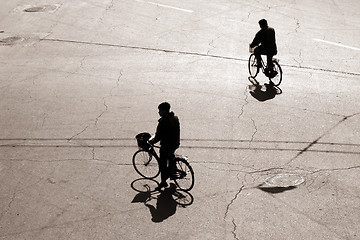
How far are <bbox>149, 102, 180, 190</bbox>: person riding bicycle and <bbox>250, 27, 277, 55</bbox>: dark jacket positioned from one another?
494 centimetres

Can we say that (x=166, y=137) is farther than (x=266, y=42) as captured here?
No

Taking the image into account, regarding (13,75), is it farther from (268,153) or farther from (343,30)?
(343,30)

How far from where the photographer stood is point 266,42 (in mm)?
13094

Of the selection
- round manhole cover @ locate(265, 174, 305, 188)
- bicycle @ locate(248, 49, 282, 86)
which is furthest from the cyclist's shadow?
bicycle @ locate(248, 49, 282, 86)

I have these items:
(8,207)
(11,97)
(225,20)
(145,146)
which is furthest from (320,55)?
(8,207)

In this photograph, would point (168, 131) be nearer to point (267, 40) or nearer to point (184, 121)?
point (184, 121)

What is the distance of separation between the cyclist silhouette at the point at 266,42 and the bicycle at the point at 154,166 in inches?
190

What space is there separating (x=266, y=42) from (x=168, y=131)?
17.4 feet

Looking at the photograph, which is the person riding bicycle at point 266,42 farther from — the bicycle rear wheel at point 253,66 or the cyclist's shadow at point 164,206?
the cyclist's shadow at point 164,206

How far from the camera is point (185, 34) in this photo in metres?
17.4

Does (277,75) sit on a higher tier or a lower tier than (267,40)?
lower

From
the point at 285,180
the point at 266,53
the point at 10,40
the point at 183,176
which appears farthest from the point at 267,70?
the point at 10,40

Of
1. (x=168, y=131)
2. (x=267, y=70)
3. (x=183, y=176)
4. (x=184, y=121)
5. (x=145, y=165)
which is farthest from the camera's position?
(x=267, y=70)

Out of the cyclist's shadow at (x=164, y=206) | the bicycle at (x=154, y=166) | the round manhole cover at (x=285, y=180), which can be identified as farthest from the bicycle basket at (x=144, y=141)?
the round manhole cover at (x=285, y=180)
